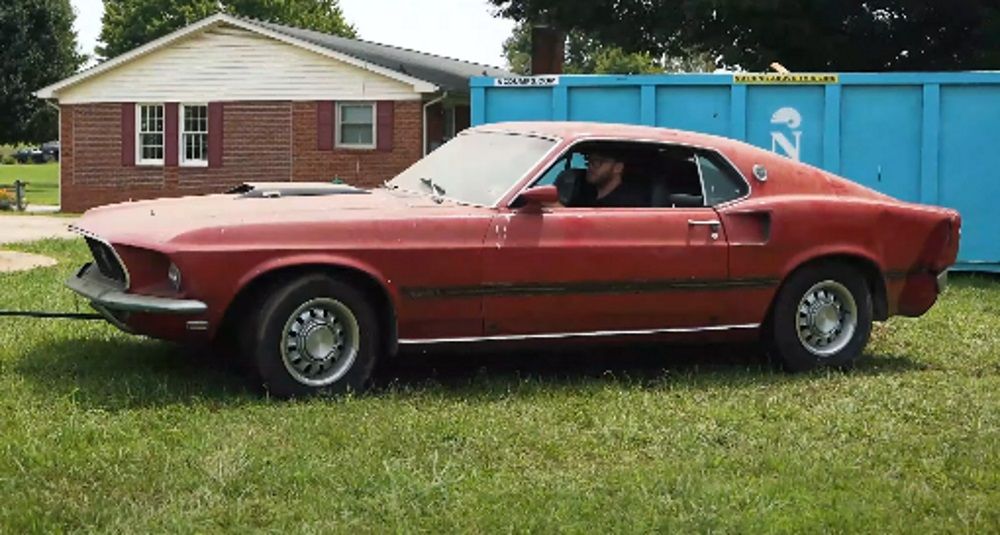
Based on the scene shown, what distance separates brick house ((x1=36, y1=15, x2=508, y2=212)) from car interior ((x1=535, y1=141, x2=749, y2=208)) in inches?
742

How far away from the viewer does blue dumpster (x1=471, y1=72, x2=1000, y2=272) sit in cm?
1267

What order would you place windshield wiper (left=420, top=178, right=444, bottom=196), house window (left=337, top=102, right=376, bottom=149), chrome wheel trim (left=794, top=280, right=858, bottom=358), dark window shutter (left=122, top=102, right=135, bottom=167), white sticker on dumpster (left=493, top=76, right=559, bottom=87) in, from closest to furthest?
1. windshield wiper (left=420, top=178, right=444, bottom=196)
2. chrome wheel trim (left=794, top=280, right=858, bottom=358)
3. white sticker on dumpster (left=493, top=76, right=559, bottom=87)
4. house window (left=337, top=102, right=376, bottom=149)
5. dark window shutter (left=122, top=102, right=135, bottom=167)

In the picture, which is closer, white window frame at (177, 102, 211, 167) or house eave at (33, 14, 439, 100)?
house eave at (33, 14, 439, 100)

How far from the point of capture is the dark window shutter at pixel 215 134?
28.1 meters

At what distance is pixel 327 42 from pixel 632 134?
2195 cm

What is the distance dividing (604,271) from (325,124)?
20791mm

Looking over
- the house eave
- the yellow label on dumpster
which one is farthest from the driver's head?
the house eave

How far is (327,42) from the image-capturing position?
28.6 meters

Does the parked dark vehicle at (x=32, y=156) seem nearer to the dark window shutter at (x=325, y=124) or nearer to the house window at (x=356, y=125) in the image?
the dark window shutter at (x=325, y=124)

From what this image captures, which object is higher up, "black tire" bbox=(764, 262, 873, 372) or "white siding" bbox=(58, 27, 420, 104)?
"white siding" bbox=(58, 27, 420, 104)

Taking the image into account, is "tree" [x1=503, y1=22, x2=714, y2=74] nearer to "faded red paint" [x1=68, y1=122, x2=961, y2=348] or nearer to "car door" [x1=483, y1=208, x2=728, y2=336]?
"faded red paint" [x1=68, y1=122, x2=961, y2=348]

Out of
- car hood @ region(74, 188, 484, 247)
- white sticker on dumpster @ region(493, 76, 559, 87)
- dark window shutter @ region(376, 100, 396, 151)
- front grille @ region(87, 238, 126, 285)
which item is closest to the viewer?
car hood @ region(74, 188, 484, 247)

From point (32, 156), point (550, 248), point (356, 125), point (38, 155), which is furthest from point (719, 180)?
point (32, 156)

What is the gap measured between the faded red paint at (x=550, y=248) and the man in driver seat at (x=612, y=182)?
0.46 feet
